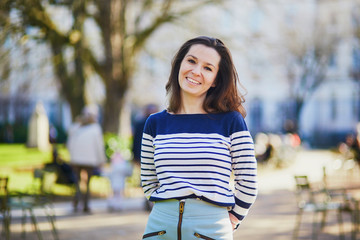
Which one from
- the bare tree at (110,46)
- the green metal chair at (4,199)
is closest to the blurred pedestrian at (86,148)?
the bare tree at (110,46)

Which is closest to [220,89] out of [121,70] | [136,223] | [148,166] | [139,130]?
[148,166]

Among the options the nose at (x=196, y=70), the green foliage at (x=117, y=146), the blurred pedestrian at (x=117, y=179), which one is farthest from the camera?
the green foliage at (x=117, y=146)

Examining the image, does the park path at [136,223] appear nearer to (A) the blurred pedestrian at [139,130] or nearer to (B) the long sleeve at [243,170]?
(A) the blurred pedestrian at [139,130]

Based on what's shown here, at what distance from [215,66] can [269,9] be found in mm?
12869

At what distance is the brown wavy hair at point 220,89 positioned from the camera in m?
2.70

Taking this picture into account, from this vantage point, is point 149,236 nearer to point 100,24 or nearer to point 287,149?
point 100,24

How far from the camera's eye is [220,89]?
A: 277 centimetres

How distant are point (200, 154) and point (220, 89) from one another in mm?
467

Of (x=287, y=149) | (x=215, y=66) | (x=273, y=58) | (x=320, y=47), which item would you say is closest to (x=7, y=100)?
(x=273, y=58)

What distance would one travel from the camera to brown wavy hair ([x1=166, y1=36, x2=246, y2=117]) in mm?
2703

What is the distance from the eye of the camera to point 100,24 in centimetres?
1423

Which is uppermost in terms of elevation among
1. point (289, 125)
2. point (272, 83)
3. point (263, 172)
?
point (272, 83)

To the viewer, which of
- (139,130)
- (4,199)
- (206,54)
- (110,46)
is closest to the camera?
(206,54)

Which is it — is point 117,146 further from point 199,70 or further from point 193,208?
point 193,208
